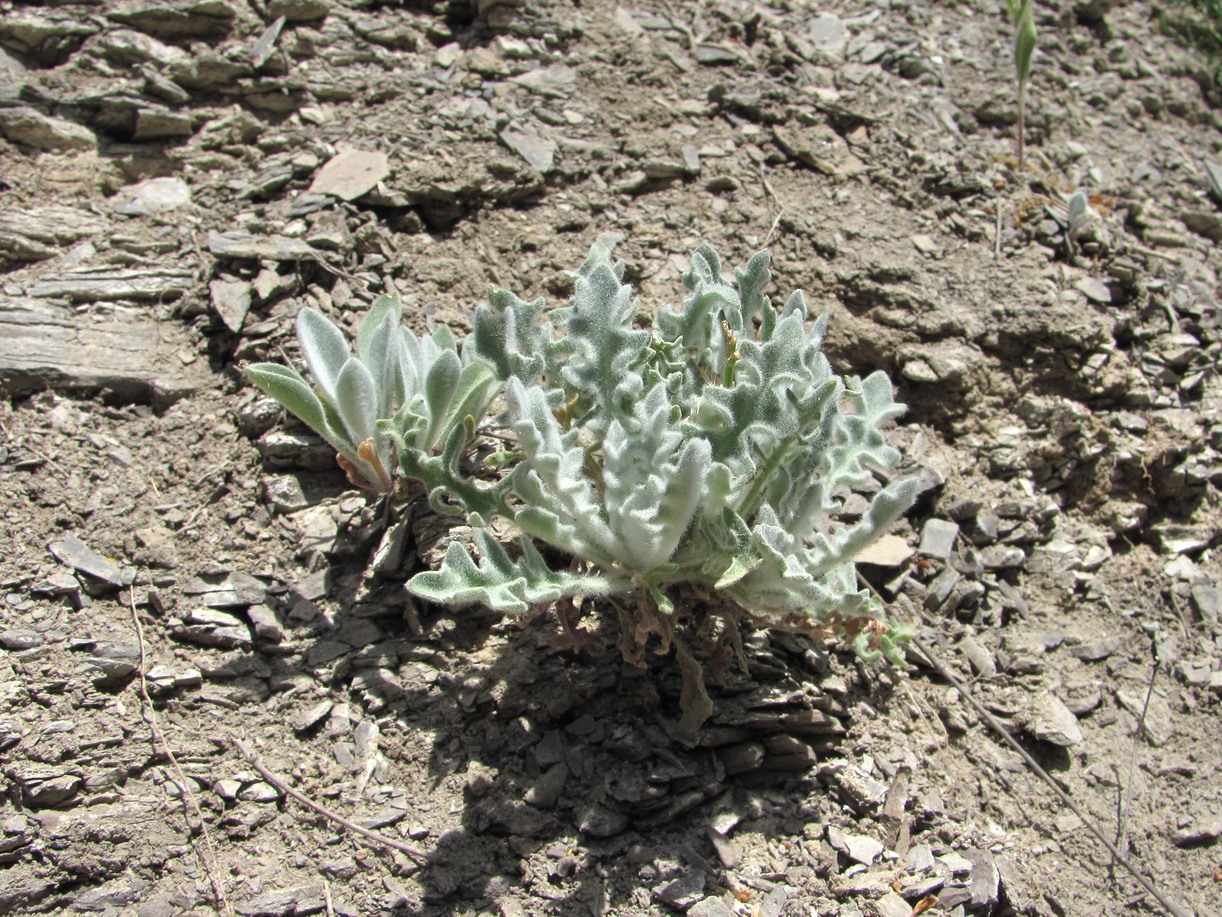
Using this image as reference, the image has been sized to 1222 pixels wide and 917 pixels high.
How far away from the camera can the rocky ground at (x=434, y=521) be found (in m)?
2.34

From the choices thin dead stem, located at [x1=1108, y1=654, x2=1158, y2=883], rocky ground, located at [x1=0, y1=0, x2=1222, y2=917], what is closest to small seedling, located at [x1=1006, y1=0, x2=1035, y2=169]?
rocky ground, located at [x1=0, y1=0, x2=1222, y2=917]

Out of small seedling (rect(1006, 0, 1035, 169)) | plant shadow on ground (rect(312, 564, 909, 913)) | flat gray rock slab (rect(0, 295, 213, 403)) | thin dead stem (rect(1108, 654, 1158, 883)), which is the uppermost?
small seedling (rect(1006, 0, 1035, 169))

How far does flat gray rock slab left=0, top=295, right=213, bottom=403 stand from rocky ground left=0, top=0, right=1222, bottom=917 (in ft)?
0.04

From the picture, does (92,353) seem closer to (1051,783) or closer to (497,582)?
(497,582)

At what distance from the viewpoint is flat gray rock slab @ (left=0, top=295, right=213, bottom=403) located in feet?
9.77

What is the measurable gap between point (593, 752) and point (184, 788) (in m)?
0.99

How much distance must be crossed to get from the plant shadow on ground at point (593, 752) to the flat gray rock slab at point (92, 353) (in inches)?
48.7

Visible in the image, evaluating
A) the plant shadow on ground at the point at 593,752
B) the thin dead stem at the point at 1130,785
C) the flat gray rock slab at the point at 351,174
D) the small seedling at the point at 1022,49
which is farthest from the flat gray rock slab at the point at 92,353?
the small seedling at the point at 1022,49

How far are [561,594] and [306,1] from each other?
10.1 ft

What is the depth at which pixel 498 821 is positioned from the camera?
7.66 ft

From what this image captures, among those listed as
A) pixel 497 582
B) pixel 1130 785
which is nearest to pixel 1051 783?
pixel 1130 785

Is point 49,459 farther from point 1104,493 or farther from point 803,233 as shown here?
point 1104,493

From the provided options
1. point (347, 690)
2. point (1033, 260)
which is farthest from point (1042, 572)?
point (347, 690)

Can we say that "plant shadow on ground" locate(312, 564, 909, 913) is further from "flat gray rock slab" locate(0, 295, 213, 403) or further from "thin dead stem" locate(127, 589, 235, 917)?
"flat gray rock slab" locate(0, 295, 213, 403)
